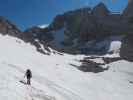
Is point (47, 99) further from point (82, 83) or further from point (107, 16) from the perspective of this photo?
point (107, 16)

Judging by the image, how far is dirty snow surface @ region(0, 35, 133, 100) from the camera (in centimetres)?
2489

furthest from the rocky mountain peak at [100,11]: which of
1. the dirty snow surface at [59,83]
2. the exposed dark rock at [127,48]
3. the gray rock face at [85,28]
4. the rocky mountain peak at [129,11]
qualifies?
the dirty snow surface at [59,83]

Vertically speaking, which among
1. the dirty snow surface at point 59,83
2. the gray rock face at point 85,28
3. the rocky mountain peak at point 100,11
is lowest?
the dirty snow surface at point 59,83

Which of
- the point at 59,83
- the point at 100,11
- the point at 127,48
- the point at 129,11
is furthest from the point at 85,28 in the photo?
the point at 59,83

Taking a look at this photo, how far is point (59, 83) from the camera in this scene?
36969 millimetres

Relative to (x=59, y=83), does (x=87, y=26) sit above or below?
above

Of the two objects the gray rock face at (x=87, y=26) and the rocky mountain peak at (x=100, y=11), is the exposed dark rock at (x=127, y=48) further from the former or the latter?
the rocky mountain peak at (x=100, y=11)

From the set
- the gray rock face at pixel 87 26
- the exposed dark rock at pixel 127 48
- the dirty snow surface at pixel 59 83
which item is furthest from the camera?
the gray rock face at pixel 87 26

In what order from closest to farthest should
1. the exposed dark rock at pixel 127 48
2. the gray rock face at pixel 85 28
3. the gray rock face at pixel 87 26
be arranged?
the exposed dark rock at pixel 127 48 < the gray rock face at pixel 85 28 < the gray rock face at pixel 87 26

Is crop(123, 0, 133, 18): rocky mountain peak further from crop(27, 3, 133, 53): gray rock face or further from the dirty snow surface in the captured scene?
the dirty snow surface

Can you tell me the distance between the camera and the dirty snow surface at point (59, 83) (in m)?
24.9

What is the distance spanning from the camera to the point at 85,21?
564ft

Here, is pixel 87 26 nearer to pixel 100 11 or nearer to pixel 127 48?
pixel 100 11

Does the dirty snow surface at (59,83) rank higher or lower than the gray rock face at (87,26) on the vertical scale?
lower
